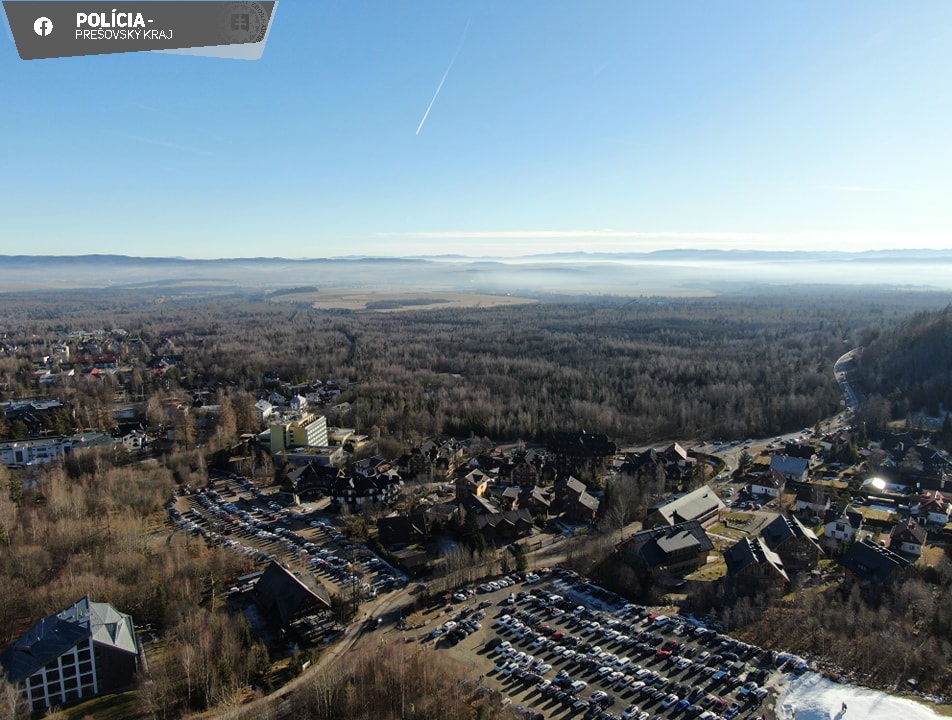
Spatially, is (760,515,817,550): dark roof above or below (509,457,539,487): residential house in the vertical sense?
above

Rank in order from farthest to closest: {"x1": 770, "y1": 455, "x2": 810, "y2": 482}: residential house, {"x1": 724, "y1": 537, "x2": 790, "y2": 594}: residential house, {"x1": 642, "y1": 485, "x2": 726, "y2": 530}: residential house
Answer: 1. {"x1": 770, "y1": 455, "x2": 810, "y2": 482}: residential house
2. {"x1": 642, "y1": 485, "x2": 726, "y2": 530}: residential house
3. {"x1": 724, "y1": 537, "x2": 790, "y2": 594}: residential house

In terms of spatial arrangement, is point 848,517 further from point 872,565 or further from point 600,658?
point 600,658

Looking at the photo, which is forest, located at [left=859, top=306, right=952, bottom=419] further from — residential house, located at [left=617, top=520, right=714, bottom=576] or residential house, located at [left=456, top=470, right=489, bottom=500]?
residential house, located at [left=456, top=470, right=489, bottom=500]

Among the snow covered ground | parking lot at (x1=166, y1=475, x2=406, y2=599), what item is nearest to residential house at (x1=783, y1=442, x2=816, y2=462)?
the snow covered ground

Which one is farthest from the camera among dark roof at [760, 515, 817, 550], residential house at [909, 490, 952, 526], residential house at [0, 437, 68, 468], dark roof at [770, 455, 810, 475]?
residential house at [0, 437, 68, 468]

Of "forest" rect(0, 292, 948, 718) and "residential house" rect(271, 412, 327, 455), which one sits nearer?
"forest" rect(0, 292, 948, 718)

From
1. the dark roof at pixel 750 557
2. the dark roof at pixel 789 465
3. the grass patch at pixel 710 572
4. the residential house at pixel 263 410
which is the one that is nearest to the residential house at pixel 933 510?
the dark roof at pixel 789 465

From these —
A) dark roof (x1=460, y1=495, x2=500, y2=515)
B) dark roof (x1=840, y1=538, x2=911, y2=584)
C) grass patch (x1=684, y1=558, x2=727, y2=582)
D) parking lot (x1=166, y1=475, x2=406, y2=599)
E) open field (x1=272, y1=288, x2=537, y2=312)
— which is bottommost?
grass patch (x1=684, y1=558, x2=727, y2=582)
